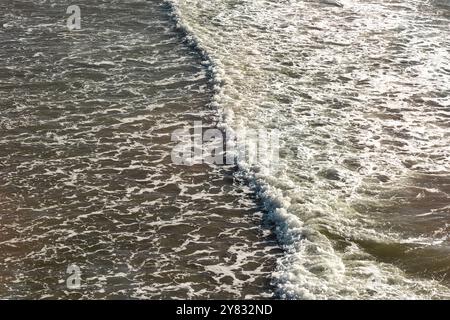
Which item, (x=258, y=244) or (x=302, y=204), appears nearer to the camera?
(x=258, y=244)

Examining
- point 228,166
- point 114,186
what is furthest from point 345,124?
point 114,186

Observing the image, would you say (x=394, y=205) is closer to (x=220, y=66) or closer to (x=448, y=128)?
(x=448, y=128)

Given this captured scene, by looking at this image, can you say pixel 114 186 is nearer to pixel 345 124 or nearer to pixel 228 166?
pixel 228 166

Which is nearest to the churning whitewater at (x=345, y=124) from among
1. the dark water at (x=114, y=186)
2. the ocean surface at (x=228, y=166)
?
the ocean surface at (x=228, y=166)
